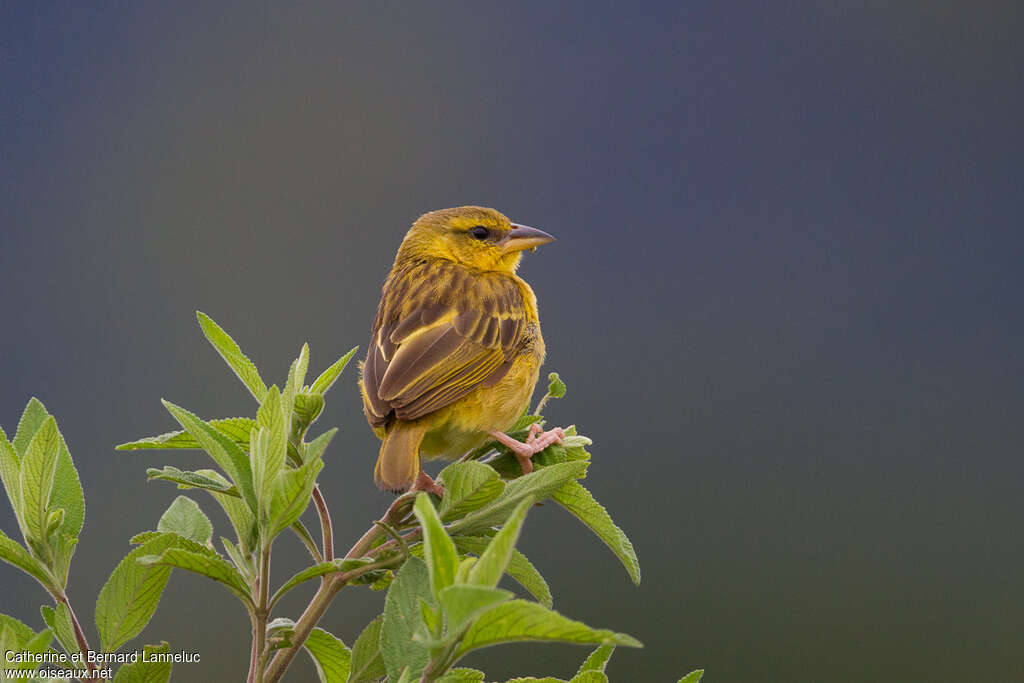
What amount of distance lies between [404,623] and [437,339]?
A: 1989mm

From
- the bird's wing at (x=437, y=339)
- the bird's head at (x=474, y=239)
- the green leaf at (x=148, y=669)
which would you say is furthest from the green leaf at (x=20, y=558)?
the bird's head at (x=474, y=239)

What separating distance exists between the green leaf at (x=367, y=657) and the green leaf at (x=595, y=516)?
1.23 feet

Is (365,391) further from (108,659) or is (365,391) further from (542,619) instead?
(542,619)

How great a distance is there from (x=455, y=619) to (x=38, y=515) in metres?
0.82

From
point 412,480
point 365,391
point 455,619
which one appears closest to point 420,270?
point 365,391

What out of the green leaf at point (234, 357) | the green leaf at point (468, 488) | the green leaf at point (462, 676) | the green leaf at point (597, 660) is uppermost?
the green leaf at point (234, 357)

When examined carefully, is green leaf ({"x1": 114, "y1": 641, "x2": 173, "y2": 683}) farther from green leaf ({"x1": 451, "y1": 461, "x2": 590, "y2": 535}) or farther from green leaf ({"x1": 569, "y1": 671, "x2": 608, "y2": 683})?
green leaf ({"x1": 569, "y1": 671, "x2": 608, "y2": 683})

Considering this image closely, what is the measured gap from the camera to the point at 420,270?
4289 mm

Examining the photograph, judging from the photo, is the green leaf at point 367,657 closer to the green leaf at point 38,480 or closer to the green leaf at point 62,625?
the green leaf at point 62,625

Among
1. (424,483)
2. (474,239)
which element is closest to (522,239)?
(474,239)

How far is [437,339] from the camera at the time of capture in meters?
3.49

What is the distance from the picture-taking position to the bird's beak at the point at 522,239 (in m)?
4.71

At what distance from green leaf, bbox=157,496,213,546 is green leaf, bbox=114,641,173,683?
0.26 m

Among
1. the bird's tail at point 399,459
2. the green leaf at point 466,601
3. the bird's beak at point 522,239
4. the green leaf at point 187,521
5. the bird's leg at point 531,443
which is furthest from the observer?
the bird's beak at point 522,239
